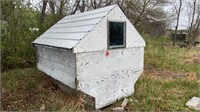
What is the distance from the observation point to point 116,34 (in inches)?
184

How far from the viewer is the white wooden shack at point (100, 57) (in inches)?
160

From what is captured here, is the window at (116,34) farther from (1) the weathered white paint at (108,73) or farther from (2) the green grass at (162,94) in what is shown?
(2) the green grass at (162,94)

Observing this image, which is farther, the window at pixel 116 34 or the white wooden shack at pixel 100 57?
the window at pixel 116 34

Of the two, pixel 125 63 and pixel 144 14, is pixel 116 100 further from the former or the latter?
pixel 144 14

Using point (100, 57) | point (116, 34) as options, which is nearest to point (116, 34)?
point (116, 34)

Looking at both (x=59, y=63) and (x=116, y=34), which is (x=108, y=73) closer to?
(x=116, y=34)

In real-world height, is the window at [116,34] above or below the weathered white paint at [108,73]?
above

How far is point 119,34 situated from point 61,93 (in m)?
2.20

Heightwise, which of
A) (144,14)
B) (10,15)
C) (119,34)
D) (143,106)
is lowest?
(143,106)

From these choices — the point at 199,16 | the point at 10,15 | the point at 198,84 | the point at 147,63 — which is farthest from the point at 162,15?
the point at 10,15

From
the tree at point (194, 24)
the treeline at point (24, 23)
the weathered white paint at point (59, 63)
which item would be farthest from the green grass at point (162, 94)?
the tree at point (194, 24)

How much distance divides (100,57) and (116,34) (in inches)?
29.7

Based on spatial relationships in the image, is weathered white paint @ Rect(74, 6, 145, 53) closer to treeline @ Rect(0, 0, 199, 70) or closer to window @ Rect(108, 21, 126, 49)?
window @ Rect(108, 21, 126, 49)

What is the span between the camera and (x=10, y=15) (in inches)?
241
